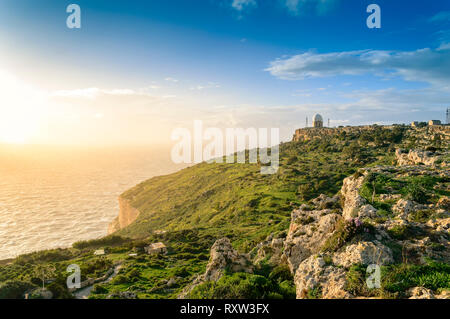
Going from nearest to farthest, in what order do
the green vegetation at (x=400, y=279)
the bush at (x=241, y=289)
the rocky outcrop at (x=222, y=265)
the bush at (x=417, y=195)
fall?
the green vegetation at (x=400, y=279) → the bush at (x=241, y=289) → the rocky outcrop at (x=222, y=265) → the bush at (x=417, y=195)

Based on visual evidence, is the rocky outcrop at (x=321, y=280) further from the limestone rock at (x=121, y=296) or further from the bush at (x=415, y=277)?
the limestone rock at (x=121, y=296)

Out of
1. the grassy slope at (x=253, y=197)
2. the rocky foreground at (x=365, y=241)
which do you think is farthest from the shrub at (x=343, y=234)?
the grassy slope at (x=253, y=197)

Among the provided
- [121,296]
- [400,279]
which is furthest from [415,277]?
[121,296]

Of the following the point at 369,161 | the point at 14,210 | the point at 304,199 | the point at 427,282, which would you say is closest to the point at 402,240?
the point at 427,282

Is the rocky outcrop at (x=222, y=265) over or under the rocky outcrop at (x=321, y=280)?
under

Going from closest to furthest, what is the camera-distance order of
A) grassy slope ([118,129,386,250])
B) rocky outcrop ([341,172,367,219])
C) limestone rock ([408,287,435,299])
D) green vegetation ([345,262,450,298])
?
limestone rock ([408,287,435,299])
green vegetation ([345,262,450,298])
rocky outcrop ([341,172,367,219])
grassy slope ([118,129,386,250])

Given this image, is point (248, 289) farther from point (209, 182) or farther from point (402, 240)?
point (209, 182)

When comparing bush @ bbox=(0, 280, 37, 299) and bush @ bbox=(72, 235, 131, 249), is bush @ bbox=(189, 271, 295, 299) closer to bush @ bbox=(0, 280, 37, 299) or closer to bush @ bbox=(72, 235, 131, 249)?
bush @ bbox=(0, 280, 37, 299)

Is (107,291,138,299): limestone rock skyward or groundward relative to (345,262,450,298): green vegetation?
groundward

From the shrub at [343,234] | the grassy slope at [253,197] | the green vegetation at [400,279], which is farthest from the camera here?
the grassy slope at [253,197]

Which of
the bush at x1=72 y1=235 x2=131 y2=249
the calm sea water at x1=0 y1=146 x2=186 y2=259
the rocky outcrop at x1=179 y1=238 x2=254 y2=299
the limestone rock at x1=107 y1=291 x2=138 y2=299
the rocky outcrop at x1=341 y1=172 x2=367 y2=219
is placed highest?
the rocky outcrop at x1=341 y1=172 x2=367 y2=219

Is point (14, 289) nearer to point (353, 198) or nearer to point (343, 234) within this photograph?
point (343, 234)

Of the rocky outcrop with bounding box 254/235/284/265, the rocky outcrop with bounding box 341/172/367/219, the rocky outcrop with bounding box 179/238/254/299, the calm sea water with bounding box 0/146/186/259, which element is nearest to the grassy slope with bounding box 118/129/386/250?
the rocky outcrop with bounding box 254/235/284/265
